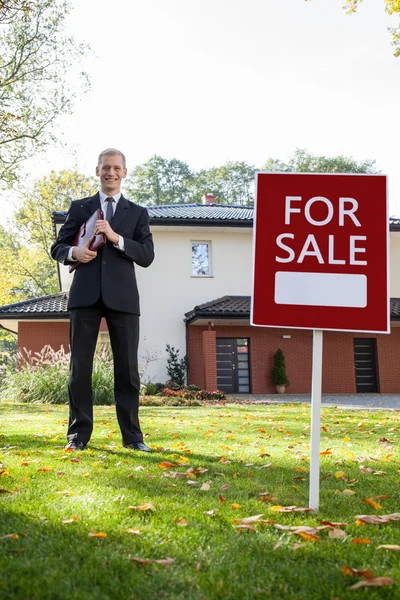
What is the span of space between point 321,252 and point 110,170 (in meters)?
2.41

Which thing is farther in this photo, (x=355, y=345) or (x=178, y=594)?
(x=355, y=345)

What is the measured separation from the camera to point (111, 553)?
2201mm

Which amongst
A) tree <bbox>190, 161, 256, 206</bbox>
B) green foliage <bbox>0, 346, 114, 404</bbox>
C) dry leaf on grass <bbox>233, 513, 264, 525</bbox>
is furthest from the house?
tree <bbox>190, 161, 256, 206</bbox>

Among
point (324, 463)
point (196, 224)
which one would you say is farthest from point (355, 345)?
point (324, 463)

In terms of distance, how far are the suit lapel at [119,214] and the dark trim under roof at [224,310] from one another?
48.1 ft

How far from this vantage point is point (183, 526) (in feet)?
8.48

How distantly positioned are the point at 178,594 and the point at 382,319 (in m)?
1.72

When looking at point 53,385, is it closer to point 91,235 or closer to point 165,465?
point 91,235

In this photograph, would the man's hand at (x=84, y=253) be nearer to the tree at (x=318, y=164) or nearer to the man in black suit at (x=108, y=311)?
the man in black suit at (x=108, y=311)

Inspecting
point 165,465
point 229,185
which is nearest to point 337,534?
point 165,465

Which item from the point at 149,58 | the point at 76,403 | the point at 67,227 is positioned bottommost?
the point at 76,403

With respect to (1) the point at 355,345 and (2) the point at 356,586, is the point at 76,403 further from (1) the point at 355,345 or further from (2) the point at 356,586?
(1) the point at 355,345

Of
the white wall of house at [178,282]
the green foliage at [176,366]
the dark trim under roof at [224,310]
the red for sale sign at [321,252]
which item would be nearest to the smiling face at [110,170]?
the red for sale sign at [321,252]

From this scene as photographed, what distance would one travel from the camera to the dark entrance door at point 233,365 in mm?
21594
